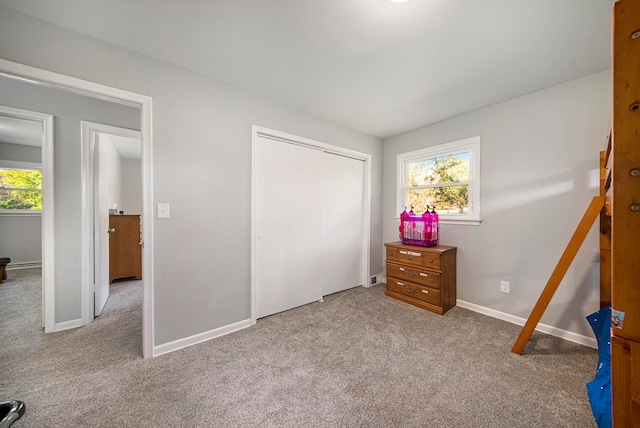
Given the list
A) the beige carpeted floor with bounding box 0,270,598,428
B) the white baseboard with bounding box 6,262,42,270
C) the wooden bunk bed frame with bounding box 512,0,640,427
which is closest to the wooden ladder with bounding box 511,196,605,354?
the beige carpeted floor with bounding box 0,270,598,428

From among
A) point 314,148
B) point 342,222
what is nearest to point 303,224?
point 342,222

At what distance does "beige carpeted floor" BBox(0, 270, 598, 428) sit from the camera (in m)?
1.27

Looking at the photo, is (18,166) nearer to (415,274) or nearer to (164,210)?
(164,210)

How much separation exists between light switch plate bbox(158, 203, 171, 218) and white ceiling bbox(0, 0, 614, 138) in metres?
1.19

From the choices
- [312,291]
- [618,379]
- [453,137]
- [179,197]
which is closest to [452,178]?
[453,137]

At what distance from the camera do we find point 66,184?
2213mm

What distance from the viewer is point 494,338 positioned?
2.04 metres

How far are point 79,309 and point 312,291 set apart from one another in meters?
2.40

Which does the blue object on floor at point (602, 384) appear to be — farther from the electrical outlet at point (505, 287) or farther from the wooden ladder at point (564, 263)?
the electrical outlet at point (505, 287)

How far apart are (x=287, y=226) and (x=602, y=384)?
254 cm

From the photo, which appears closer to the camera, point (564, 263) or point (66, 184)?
point (564, 263)

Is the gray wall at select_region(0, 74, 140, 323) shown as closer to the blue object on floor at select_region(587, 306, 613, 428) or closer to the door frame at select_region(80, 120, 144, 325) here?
the door frame at select_region(80, 120, 144, 325)

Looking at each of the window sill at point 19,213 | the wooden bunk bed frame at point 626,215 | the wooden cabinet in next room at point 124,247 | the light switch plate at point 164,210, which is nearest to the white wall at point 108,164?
the wooden cabinet in next room at point 124,247

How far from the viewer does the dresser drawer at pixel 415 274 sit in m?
2.55
